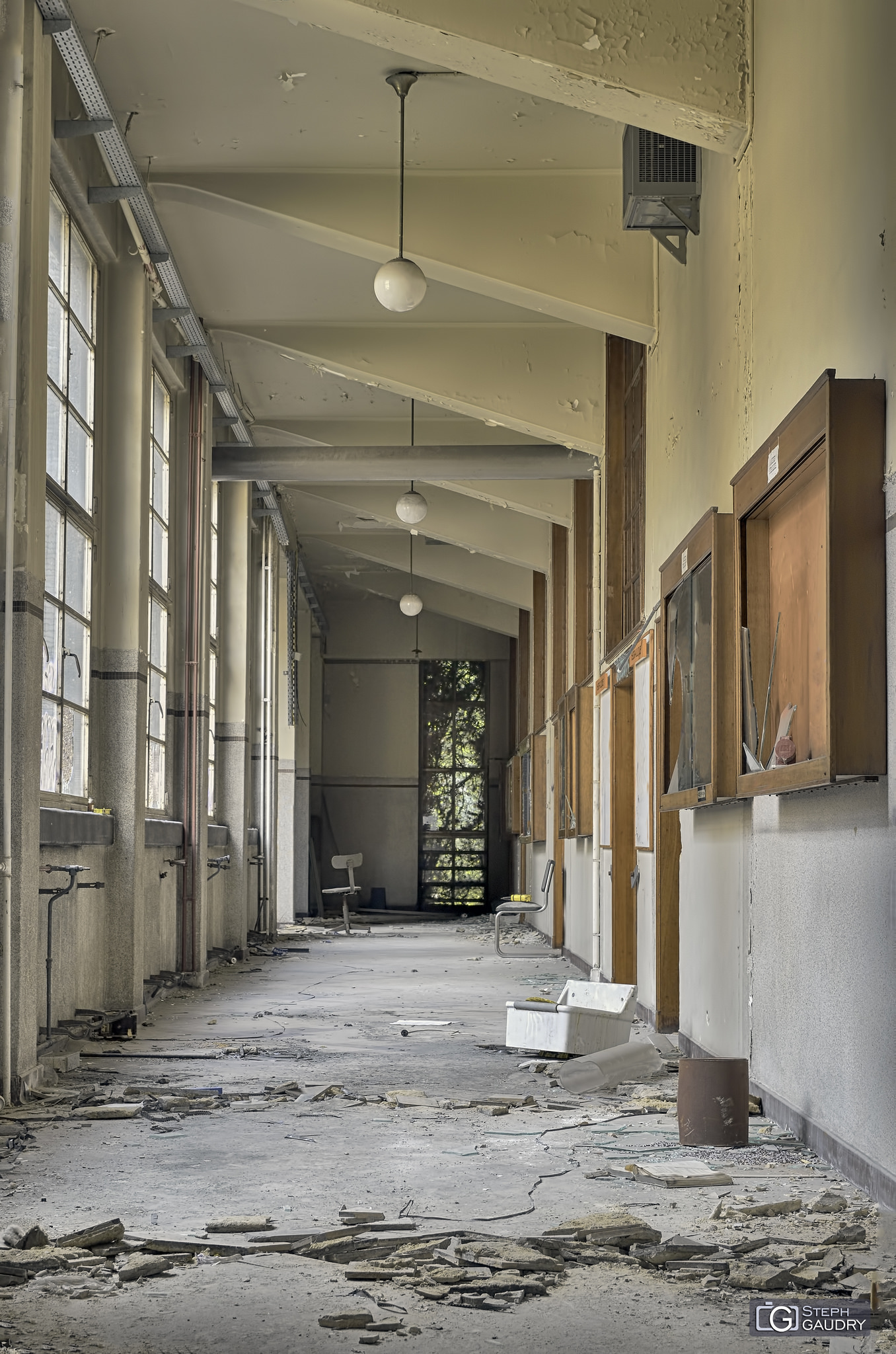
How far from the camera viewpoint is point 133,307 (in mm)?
9023

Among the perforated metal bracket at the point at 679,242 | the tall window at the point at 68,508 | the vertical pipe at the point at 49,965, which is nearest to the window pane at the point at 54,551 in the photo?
the tall window at the point at 68,508

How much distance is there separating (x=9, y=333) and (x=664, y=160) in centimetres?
333

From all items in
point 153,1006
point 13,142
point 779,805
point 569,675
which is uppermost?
point 13,142

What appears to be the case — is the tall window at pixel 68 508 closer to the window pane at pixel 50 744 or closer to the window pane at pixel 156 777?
the window pane at pixel 50 744

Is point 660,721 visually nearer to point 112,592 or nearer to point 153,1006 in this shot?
point 112,592

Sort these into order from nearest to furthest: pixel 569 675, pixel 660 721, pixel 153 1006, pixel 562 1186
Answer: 1. pixel 562 1186
2. pixel 660 721
3. pixel 153 1006
4. pixel 569 675

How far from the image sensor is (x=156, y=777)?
10703 millimetres

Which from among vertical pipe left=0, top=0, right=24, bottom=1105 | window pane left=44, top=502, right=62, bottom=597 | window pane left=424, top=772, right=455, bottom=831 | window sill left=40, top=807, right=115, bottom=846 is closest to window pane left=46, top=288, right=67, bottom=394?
window pane left=44, top=502, right=62, bottom=597

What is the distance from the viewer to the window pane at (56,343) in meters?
7.68

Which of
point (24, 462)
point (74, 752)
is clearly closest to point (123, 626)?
point (74, 752)

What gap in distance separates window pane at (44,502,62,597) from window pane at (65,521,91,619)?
0.11 m

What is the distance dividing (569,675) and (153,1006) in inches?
222

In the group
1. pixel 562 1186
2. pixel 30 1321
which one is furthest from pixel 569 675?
pixel 30 1321

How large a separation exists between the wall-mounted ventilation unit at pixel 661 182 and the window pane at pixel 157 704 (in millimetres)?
5028
